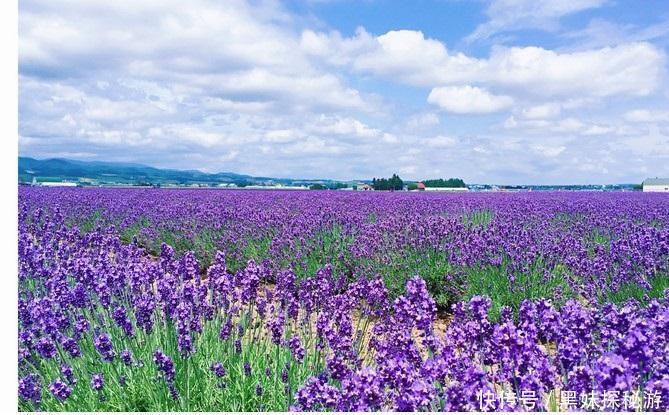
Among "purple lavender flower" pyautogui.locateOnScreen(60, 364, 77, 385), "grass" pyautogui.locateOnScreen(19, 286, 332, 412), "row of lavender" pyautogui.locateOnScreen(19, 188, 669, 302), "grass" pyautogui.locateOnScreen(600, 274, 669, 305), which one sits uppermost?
"row of lavender" pyautogui.locateOnScreen(19, 188, 669, 302)

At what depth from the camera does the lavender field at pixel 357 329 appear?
1.91 metres

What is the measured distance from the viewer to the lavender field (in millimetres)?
1905

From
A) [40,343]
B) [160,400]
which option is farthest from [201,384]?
[40,343]

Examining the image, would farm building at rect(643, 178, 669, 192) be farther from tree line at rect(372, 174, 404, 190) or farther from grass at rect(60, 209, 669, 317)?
grass at rect(60, 209, 669, 317)

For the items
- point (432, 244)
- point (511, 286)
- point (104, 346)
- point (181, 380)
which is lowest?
point (181, 380)

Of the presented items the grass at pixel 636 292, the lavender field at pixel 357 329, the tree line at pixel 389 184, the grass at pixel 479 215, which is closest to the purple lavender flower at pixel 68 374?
the lavender field at pixel 357 329

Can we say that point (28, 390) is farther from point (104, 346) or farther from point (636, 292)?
point (636, 292)

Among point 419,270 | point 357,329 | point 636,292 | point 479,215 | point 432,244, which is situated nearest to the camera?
point 357,329

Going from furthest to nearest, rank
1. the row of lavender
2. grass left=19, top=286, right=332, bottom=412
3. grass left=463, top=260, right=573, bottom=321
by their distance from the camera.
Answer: the row of lavender, grass left=463, top=260, right=573, bottom=321, grass left=19, top=286, right=332, bottom=412

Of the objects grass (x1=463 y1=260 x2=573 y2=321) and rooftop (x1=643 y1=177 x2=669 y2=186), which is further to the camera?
rooftop (x1=643 y1=177 x2=669 y2=186)

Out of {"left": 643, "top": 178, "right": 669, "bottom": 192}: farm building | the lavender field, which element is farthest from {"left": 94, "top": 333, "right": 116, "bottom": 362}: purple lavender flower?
{"left": 643, "top": 178, "right": 669, "bottom": 192}: farm building

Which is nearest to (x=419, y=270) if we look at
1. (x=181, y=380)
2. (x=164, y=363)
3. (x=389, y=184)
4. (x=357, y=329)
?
(x=357, y=329)

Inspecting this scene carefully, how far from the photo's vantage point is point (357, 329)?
3.62 meters

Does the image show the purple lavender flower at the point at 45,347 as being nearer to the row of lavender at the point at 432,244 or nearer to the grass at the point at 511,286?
the row of lavender at the point at 432,244
